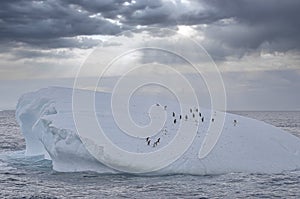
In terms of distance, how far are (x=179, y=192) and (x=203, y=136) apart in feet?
29.6

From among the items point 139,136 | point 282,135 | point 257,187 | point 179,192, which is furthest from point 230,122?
point 179,192

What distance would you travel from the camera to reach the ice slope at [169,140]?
2623 centimetres

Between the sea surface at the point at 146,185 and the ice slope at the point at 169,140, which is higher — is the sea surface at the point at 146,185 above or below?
below

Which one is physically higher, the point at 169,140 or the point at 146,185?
the point at 169,140

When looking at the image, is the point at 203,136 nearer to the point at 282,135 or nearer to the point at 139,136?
the point at 139,136

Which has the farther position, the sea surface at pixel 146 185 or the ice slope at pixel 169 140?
the ice slope at pixel 169 140

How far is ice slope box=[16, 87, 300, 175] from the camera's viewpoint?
2623 centimetres

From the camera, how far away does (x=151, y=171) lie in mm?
25547

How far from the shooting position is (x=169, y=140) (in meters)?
28.3

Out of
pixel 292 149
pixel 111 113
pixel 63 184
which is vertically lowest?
pixel 63 184

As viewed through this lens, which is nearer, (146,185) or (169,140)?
(146,185)

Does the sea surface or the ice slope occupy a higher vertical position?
the ice slope

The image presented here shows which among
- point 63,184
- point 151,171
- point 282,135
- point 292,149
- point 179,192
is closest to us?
point 179,192

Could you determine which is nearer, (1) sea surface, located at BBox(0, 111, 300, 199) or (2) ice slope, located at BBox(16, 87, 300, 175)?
(1) sea surface, located at BBox(0, 111, 300, 199)
